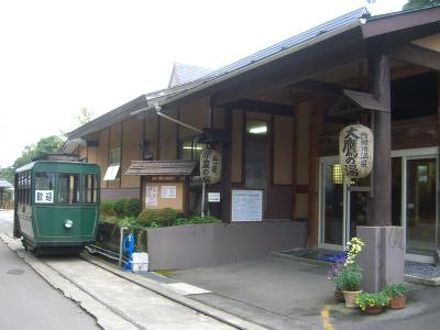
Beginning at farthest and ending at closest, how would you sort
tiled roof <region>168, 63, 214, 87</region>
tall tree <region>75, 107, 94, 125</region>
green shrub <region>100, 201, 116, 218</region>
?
1. tall tree <region>75, 107, 94, 125</region>
2. tiled roof <region>168, 63, 214, 87</region>
3. green shrub <region>100, 201, 116, 218</region>

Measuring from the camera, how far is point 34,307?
9.02 meters

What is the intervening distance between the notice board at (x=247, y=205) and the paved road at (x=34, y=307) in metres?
5.09

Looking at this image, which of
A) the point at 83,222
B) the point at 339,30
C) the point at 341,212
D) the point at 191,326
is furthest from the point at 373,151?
the point at 83,222

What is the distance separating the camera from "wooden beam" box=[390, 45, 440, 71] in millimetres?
9414

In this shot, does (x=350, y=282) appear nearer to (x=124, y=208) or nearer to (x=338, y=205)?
(x=338, y=205)

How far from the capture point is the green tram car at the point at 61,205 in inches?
573

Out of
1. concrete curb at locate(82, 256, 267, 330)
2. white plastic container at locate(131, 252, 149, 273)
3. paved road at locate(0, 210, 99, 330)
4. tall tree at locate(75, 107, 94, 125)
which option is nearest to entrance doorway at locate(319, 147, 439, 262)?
white plastic container at locate(131, 252, 149, 273)

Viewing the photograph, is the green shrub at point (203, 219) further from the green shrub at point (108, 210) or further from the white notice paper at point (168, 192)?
the green shrub at point (108, 210)

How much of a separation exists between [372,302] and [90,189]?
9353 millimetres

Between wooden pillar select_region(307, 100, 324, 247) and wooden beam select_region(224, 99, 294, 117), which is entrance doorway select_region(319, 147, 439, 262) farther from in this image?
wooden beam select_region(224, 99, 294, 117)

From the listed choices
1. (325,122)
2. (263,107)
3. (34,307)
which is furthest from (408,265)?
(34,307)

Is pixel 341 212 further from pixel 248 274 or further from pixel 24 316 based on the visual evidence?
pixel 24 316

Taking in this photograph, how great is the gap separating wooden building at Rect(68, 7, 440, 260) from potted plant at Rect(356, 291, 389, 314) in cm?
131

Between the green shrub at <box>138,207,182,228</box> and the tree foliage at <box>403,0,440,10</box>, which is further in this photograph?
the tree foliage at <box>403,0,440,10</box>
